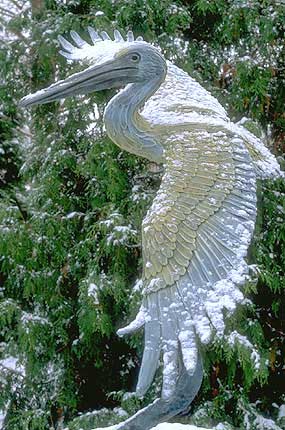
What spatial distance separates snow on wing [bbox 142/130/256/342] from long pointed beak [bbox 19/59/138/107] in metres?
0.28

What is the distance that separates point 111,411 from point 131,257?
2.51 feet

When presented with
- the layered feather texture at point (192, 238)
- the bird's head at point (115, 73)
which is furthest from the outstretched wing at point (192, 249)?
the bird's head at point (115, 73)

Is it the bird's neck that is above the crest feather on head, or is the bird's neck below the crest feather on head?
below

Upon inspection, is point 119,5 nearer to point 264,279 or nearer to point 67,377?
point 264,279

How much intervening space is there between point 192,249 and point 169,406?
46 cm

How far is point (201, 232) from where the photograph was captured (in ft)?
7.57

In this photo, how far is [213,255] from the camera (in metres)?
2.28

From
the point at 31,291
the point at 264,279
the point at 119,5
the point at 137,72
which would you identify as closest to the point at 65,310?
the point at 31,291

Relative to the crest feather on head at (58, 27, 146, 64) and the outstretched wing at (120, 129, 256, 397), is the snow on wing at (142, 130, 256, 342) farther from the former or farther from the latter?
the crest feather on head at (58, 27, 146, 64)

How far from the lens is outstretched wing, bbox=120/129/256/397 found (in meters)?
2.20

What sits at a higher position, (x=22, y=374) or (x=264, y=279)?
(x=264, y=279)

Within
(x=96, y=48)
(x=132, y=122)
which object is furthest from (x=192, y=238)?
(x=96, y=48)

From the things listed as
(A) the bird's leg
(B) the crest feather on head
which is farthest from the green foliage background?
(A) the bird's leg

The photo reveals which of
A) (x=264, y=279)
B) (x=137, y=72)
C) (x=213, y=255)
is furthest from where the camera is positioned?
(x=264, y=279)
